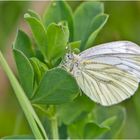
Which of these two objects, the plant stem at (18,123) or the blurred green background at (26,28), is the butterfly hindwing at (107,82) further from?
the plant stem at (18,123)

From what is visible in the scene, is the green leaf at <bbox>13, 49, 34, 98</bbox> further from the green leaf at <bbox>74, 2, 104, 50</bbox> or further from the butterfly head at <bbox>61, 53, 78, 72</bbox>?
the green leaf at <bbox>74, 2, 104, 50</bbox>

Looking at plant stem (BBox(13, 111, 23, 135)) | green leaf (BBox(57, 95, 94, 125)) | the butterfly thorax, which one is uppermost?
the butterfly thorax

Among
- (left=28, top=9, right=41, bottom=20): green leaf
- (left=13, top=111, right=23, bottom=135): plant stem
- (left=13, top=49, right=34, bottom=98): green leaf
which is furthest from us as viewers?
(left=13, top=111, right=23, bottom=135): plant stem

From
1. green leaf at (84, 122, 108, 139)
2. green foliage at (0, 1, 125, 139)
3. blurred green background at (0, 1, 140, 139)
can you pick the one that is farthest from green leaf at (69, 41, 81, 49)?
blurred green background at (0, 1, 140, 139)

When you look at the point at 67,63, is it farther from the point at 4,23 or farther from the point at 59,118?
the point at 4,23

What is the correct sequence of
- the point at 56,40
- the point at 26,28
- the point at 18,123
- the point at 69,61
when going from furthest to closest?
1. the point at 26,28
2. the point at 18,123
3. the point at 69,61
4. the point at 56,40

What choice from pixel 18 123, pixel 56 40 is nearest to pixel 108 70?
pixel 56 40

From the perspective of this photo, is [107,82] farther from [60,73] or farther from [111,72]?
[60,73]
